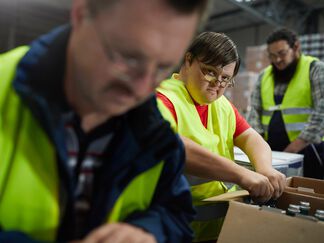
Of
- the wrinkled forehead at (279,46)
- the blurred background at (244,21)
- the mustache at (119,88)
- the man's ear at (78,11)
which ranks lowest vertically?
the mustache at (119,88)

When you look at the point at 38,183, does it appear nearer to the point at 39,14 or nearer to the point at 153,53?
the point at 153,53

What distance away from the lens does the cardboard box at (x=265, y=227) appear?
1.00 m

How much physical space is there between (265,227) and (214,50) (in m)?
0.69

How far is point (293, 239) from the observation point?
101 cm

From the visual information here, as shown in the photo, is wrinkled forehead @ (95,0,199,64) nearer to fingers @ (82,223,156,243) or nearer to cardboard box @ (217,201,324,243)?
fingers @ (82,223,156,243)

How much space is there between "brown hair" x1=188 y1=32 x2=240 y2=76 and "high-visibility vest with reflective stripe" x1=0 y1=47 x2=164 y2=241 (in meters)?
0.82

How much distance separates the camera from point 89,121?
2.25ft

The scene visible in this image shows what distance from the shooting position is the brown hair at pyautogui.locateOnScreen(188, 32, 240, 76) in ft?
4.21

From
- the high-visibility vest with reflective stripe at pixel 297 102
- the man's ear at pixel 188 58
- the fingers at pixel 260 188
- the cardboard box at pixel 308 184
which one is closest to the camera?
the fingers at pixel 260 188

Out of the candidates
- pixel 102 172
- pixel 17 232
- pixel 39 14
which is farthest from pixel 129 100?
pixel 39 14

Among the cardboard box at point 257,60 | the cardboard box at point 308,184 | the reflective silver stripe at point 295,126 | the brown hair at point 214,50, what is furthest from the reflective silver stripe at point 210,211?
the cardboard box at point 257,60

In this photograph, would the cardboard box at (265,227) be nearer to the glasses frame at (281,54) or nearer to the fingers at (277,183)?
the fingers at (277,183)

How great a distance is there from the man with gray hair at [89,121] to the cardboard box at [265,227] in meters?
0.41

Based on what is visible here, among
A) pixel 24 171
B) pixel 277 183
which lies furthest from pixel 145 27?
pixel 277 183
